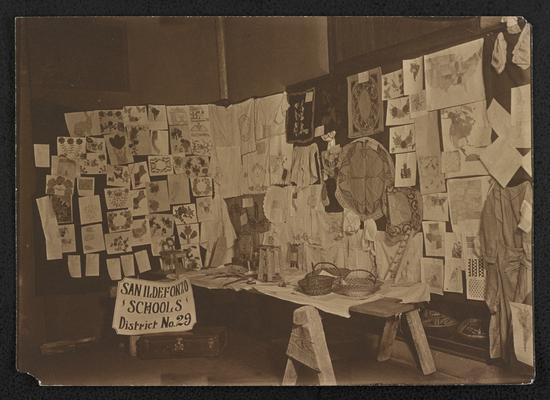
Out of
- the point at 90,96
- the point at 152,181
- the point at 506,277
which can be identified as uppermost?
the point at 90,96

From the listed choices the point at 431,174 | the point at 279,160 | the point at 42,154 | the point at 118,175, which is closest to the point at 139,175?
the point at 118,175

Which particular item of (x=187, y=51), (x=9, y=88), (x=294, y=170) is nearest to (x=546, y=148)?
(x=294, y=170)

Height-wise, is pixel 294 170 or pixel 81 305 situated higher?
pixel 294 170

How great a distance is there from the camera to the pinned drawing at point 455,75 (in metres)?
1.51

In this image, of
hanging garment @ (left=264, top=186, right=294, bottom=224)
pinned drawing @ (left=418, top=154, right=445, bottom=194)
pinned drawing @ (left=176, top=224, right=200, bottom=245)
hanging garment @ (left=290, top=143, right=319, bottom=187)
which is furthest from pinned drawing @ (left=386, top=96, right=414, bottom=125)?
pinned drawing @ (left=176, top=224, right=200, bottom=245)

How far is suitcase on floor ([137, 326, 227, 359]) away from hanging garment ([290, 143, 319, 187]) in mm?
439

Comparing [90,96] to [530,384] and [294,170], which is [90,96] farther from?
[530,384]

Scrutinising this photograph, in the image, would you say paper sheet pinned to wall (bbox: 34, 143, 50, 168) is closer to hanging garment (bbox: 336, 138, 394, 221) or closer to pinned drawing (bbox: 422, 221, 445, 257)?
hanging garment (bbox: 336, 138, 394, 221)

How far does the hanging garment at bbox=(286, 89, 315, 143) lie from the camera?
1.55 meters

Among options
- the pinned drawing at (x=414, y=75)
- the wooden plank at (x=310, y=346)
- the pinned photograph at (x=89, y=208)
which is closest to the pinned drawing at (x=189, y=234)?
the pinned photograph at (x=89, y=208)

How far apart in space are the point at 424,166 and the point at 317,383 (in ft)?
2.07

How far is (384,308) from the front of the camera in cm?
154

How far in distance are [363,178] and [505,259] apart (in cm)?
42

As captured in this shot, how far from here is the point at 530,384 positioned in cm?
158
